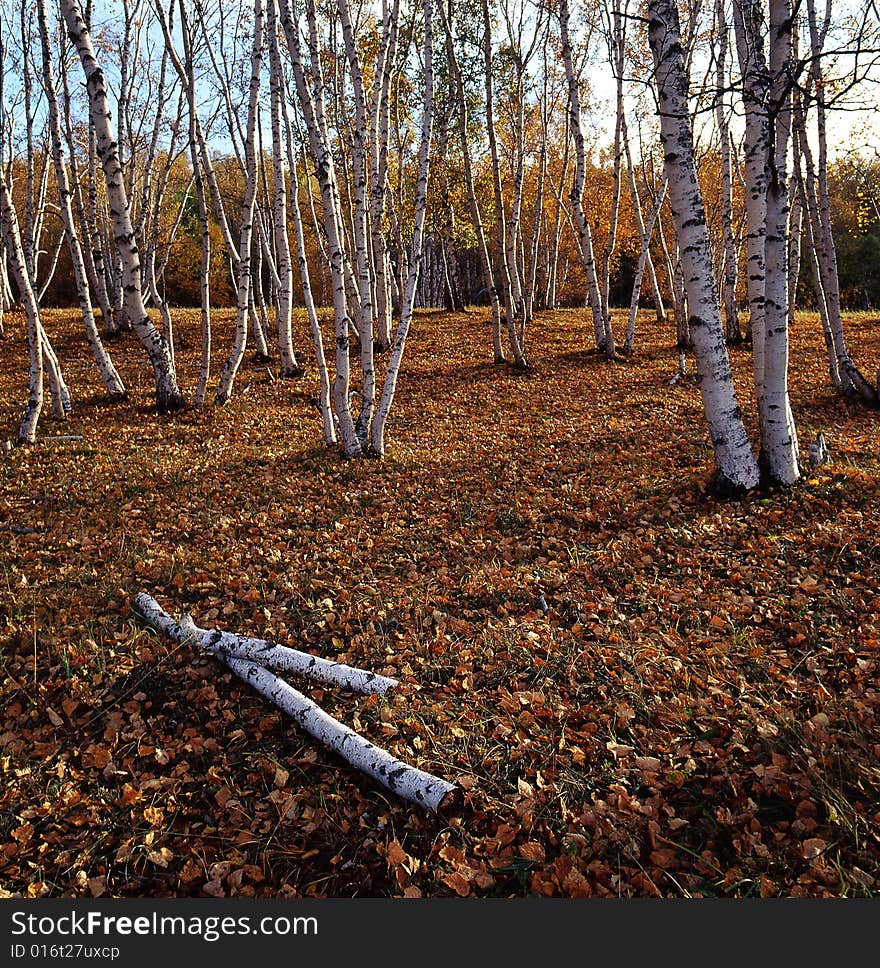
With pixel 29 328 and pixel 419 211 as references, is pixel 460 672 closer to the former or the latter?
pixel 419 211

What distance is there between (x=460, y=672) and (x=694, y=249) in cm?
439

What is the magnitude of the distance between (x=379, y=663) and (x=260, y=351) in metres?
11.9

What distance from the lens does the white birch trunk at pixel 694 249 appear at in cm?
542

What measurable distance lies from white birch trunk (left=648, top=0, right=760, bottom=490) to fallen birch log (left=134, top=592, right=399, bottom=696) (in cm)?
418

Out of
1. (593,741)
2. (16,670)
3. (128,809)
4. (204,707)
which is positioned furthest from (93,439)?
(593,741)

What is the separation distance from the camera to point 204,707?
156 inches

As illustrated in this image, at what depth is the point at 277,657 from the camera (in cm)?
422

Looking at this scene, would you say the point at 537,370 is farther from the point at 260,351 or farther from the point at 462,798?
the point at 462,798

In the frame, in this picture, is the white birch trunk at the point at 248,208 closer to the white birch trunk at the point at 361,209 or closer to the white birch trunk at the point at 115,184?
the white birch trunk at the point at 115,184

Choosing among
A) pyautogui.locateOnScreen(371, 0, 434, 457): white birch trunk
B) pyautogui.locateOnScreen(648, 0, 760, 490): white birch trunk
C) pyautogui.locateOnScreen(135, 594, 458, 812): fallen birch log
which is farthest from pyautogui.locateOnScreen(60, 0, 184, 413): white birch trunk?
pyautogui.locateOnScreen(648, 0, 760, 490): white birch trunk

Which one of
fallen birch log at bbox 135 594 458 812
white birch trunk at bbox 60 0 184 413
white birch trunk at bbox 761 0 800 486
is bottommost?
fallen birch log at bbox 135 594 458 812

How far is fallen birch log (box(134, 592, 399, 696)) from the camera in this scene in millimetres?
4051

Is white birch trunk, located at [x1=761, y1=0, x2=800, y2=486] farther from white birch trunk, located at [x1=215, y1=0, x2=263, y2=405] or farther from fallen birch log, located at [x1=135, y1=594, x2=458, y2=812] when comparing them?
white birch trunk, located at [x1=215, y1=0, x2=263, y2=405]

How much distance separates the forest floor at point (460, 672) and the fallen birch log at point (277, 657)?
135mm
